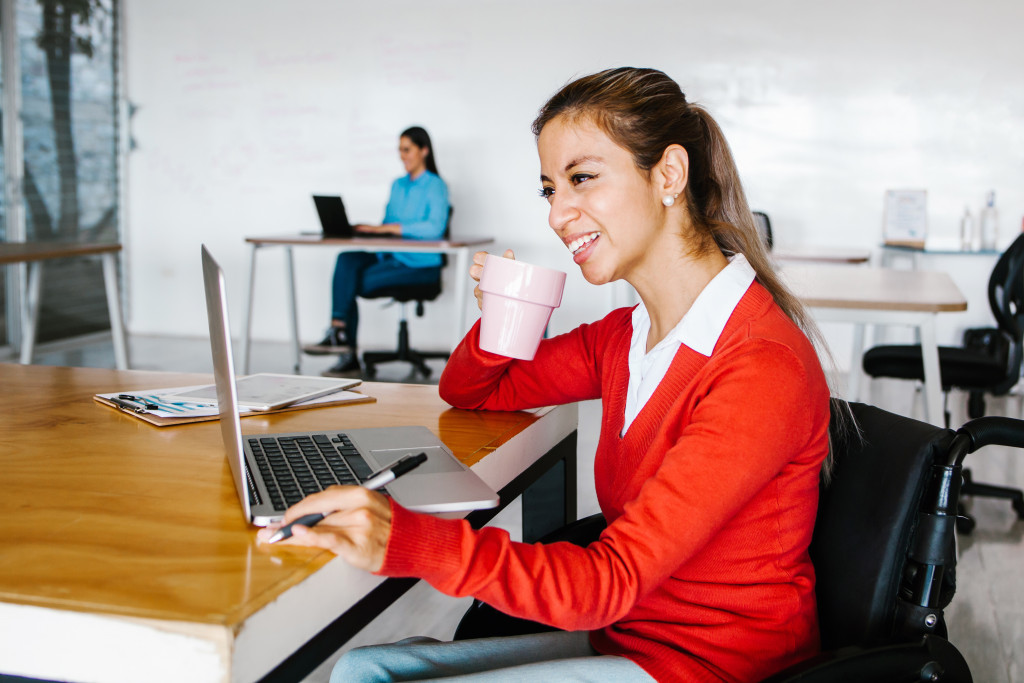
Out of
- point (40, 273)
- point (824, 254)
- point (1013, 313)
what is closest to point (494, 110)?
point (824, 254)

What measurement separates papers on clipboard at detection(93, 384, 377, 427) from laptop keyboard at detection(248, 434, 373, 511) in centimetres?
16

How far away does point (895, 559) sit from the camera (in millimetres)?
899

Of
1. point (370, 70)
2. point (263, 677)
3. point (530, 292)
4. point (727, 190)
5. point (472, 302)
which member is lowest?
point (472, 302)

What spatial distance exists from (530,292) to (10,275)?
5.06m

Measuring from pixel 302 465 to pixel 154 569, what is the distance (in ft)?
0.85

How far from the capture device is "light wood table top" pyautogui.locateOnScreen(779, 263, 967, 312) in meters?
2.57

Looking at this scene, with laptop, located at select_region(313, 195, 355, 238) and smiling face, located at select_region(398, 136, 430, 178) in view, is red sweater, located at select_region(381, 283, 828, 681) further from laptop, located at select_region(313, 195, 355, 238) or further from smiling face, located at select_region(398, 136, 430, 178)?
smiling face, located at select_region(398, 136, 430, 178)

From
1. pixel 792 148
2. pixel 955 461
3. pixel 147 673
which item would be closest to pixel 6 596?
pixel 147 673

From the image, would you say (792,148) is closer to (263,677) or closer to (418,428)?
(418,428)

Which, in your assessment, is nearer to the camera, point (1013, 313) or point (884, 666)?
point (884, 666)

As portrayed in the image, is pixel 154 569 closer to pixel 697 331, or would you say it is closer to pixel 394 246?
pixel 697 331

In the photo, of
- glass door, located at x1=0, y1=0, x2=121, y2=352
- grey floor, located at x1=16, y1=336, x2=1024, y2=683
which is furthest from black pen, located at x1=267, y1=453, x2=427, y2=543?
glass door, located at x1=0, y1=0, x2=121, y2=352

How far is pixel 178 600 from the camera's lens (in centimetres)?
61

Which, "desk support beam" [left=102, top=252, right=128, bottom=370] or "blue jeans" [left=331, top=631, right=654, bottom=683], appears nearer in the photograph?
"blue jeans" [left=331, top=631, right=654, bottom=683]
